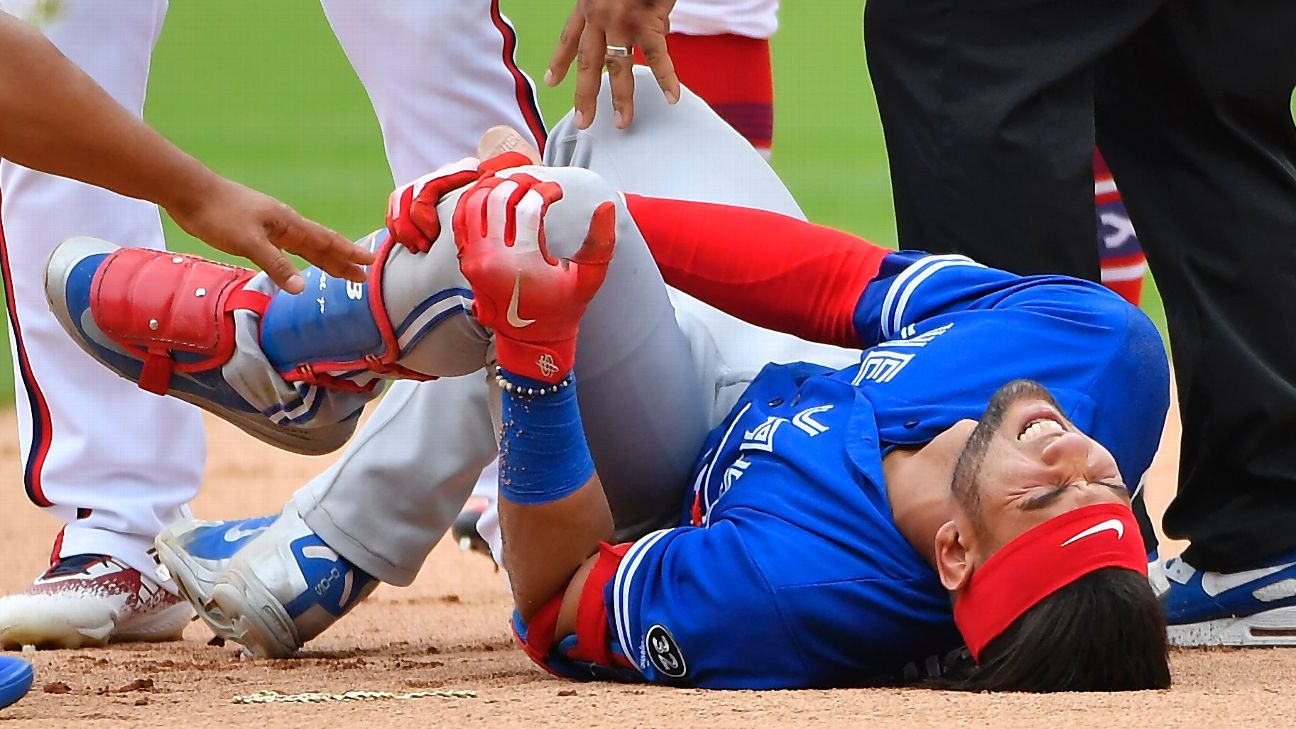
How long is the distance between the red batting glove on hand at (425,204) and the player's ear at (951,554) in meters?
0.51

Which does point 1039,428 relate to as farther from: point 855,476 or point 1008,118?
point 1008,118

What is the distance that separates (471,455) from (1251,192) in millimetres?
902

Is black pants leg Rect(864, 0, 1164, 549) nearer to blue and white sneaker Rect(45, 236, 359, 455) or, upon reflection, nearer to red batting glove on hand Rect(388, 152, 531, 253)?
red batting glove on hand Rect(388, 152, 531, 253)

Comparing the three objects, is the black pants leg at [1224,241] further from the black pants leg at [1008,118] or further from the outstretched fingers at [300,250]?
the outstretched fingers at [300,250]

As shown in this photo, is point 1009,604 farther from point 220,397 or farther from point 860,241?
point 220,397

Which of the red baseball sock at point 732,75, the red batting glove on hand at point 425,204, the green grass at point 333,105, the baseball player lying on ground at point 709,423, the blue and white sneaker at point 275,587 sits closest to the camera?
the baseball player lying on ground at point 709,423

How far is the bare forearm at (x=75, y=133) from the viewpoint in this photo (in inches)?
49.8

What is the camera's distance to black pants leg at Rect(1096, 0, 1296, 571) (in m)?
1.84

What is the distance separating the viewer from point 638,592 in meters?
1.43

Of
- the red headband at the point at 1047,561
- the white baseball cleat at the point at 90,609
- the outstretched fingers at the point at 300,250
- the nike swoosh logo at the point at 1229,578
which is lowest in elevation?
→ the nike swoosh logo at the point at 1229,578

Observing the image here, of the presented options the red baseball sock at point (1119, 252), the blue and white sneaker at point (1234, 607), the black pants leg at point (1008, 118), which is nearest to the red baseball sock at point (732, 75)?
the red baseball sock at point (1119, 252)

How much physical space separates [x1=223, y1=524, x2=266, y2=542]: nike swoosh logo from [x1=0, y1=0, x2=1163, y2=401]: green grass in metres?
4.82

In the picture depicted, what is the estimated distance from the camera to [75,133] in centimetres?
129

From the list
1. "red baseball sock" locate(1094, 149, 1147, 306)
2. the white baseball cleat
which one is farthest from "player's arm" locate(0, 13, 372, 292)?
"red baseball sock" locate(1094, 149, 1147, 306)
